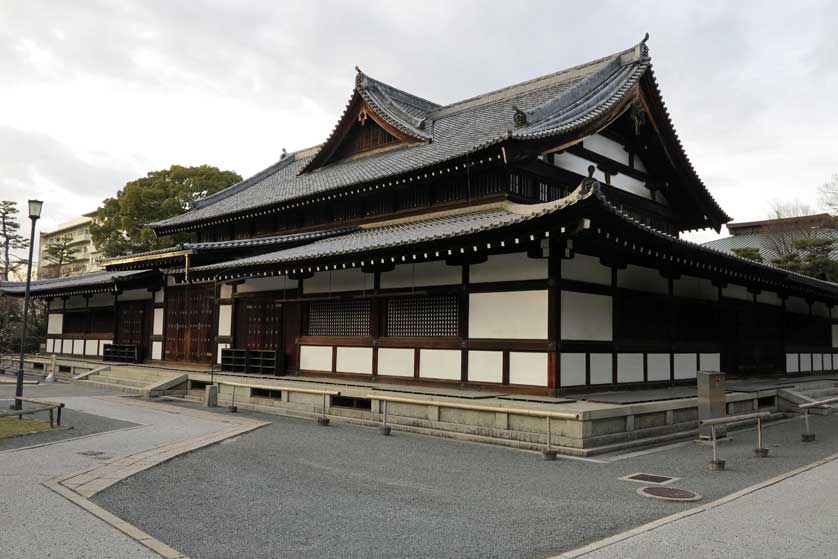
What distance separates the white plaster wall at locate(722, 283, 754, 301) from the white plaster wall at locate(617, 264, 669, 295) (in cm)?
350

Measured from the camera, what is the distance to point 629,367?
572 inches

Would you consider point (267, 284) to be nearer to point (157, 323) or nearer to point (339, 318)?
point (339, 318)

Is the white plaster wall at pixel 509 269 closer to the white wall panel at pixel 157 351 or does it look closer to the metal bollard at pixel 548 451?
the metal bollard at pixel 548 451

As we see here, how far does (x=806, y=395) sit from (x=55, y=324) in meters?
31.1

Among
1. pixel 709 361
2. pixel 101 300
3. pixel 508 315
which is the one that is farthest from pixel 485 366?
pixel 101 300

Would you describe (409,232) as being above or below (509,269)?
above

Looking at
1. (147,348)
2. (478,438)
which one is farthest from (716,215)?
(147,348)

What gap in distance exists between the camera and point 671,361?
1591 centimetres

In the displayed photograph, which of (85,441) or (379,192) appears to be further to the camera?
(379,192)

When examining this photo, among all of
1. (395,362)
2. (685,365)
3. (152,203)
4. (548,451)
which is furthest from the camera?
(152,203)

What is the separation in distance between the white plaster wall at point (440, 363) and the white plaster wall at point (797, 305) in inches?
544

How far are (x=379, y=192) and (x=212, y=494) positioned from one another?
11.6 metres

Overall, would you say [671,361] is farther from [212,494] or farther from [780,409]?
[212,494]

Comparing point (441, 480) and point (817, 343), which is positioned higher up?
point (817, 343)
